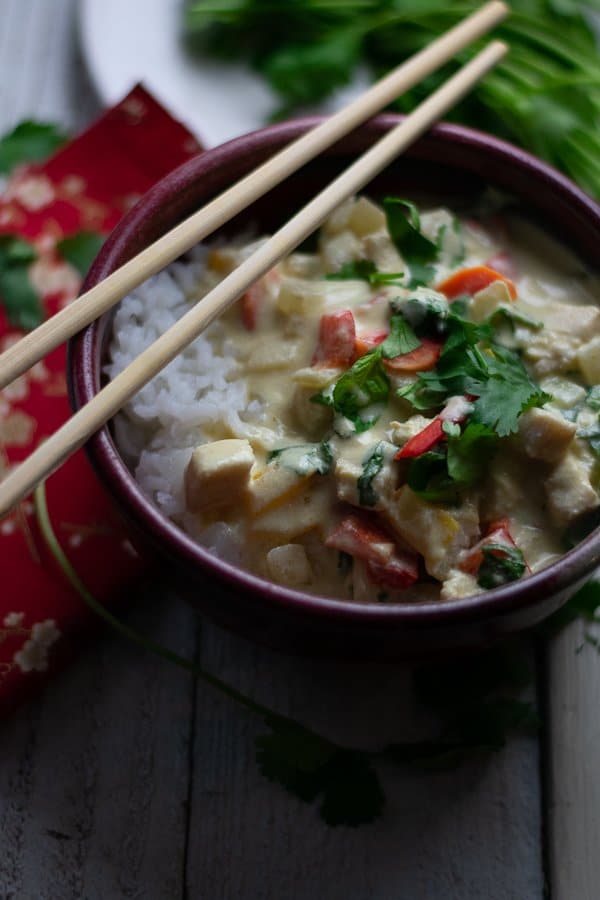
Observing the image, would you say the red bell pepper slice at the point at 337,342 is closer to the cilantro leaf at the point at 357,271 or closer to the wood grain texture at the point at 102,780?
the cilantro leaf at the point at 357,271

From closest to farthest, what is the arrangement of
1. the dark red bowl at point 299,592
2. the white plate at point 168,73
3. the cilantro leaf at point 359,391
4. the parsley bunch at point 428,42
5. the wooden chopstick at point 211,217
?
1. the dark red bowl at point 299,592
2. the wooden chopstick at point 211,217
3. the cilantro leaf at point 359,391
4. the parsley bunch at point 428,42
5. the white plate at point 168,73

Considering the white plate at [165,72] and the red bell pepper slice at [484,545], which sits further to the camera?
the white plate at [165,72]

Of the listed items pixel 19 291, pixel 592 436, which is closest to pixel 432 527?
pixel 592 436

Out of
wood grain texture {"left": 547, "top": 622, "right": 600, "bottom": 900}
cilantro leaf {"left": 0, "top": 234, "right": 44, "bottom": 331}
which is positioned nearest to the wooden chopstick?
cilantro leaf {"left": 0, "top": 234, "right": 44, "bottom": 331}

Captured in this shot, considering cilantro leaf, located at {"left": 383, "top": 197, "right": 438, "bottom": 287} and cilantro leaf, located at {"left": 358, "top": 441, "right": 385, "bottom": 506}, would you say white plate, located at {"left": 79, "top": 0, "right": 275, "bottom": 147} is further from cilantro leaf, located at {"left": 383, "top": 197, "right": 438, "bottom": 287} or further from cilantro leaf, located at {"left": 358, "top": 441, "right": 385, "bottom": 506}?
cilantro leaf, located at {"left": 358, "top": 441, "right": 385, "bottom": 506}

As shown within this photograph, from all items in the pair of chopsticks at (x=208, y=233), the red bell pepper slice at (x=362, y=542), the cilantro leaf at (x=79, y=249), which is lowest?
the red bell pepper slice at (x=362, y=542)

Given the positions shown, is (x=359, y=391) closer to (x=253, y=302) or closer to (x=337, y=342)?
(x=337, y=342)

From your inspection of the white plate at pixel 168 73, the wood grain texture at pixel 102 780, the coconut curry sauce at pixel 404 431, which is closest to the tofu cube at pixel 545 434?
the coconut curry sauce at pixel 404 431
